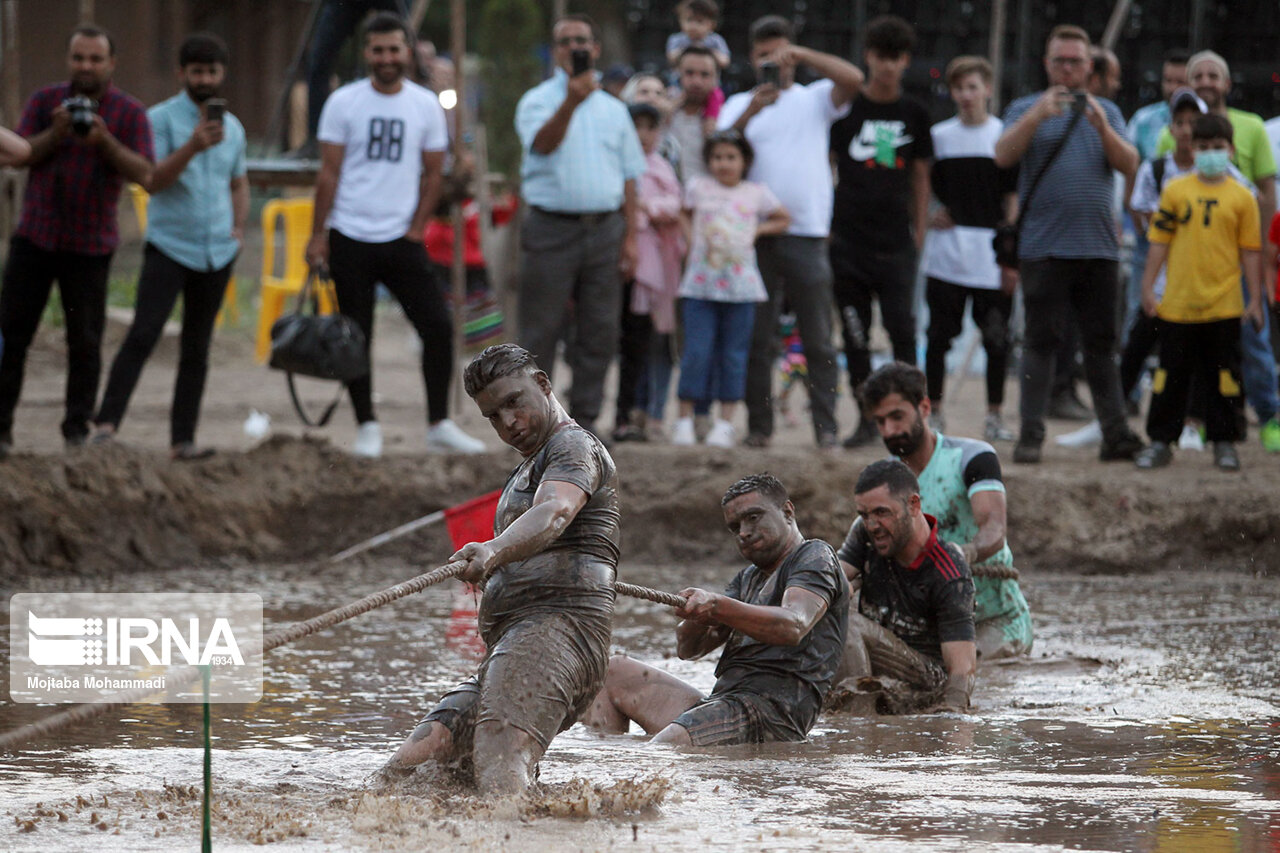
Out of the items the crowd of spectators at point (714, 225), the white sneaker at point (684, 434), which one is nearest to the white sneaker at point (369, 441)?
the crowd of spectators at point (714, 225)

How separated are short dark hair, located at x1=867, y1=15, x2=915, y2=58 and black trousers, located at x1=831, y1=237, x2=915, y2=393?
3.49 ft

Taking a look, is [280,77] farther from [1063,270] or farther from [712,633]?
[712,633]

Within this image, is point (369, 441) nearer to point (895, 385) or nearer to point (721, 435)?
point (721, 435)

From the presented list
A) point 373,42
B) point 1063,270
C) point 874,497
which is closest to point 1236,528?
point 1063,270

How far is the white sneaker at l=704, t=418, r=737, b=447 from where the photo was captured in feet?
30.5

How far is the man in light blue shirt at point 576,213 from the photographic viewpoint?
28.8ft

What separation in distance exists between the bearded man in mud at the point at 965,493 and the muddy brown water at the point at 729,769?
0.20 meters

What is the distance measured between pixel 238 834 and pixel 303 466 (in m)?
5.30

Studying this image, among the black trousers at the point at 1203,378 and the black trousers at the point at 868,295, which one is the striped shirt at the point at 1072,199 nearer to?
the black trousers at the point at 1203,378

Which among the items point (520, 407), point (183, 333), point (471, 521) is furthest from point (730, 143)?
point (520, 407)

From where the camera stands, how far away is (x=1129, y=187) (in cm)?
958

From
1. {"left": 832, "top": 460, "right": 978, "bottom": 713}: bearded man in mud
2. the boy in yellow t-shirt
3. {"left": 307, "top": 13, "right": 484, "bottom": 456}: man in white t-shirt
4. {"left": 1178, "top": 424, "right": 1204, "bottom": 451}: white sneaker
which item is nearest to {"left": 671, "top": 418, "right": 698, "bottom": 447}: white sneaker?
{"left": 307, "top": 13, "right": 484, "bottom": 456}: man in white t-shirt

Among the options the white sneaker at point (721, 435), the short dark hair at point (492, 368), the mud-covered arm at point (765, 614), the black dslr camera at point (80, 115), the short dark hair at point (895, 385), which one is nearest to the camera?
the short dark hair at point (492, 368)

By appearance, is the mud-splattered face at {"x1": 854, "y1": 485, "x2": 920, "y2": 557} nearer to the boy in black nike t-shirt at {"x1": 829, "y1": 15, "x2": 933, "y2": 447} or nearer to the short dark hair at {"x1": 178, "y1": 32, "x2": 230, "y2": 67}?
the boy in black nike t-shirt at {"x1": 829, "y1": 15, "x2": 933, "y2": 447}
